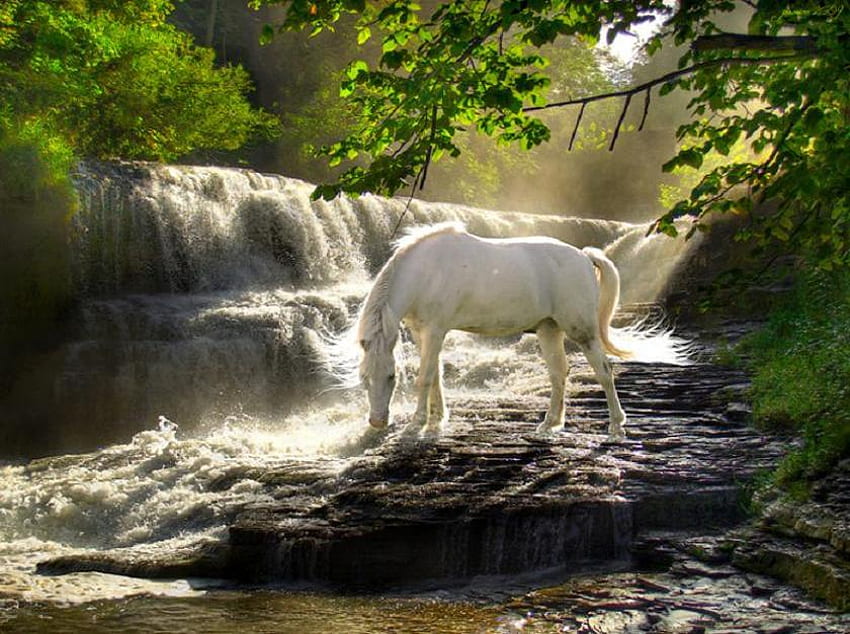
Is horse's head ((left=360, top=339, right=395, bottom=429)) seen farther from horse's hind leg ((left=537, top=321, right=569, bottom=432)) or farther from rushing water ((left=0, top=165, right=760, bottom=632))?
horse's hind leg ((left=537, top=321, right=569, bottom=432))

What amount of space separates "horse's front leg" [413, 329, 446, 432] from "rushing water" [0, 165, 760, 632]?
1.01 meters

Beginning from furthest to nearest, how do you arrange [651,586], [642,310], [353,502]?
1. [642,310]
2. [353,502]
3. [651,586]

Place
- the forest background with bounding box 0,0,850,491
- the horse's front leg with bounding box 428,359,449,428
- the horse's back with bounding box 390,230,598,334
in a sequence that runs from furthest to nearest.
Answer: the horse's front leg with bounding box 428,359,449,428, the horse's back with bounding box 390,230,598,334, the forest background with bounding box 0,0,850,491

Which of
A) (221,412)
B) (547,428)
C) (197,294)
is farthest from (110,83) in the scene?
(547,428)

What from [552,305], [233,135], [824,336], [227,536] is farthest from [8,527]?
[233,135]

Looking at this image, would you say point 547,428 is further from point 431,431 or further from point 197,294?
point 197,294

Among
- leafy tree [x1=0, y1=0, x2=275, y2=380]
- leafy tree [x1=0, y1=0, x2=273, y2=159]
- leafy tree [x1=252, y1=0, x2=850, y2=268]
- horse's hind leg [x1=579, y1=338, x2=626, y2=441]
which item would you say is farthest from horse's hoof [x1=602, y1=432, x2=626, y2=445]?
leafy tree [x1=0, y1=0, x2=273, y2=159]

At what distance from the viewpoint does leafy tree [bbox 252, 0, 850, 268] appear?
3713 mm

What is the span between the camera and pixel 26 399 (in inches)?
536

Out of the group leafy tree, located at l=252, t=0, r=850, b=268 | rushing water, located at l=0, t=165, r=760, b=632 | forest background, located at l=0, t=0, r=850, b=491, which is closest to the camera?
leafy tree, located at l=252, t=0, r=850, b=268

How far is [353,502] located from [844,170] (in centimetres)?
409

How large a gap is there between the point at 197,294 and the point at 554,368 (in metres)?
10.3

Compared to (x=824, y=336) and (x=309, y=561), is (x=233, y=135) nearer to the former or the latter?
(x=824, y=336)

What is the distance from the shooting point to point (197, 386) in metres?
14.4
